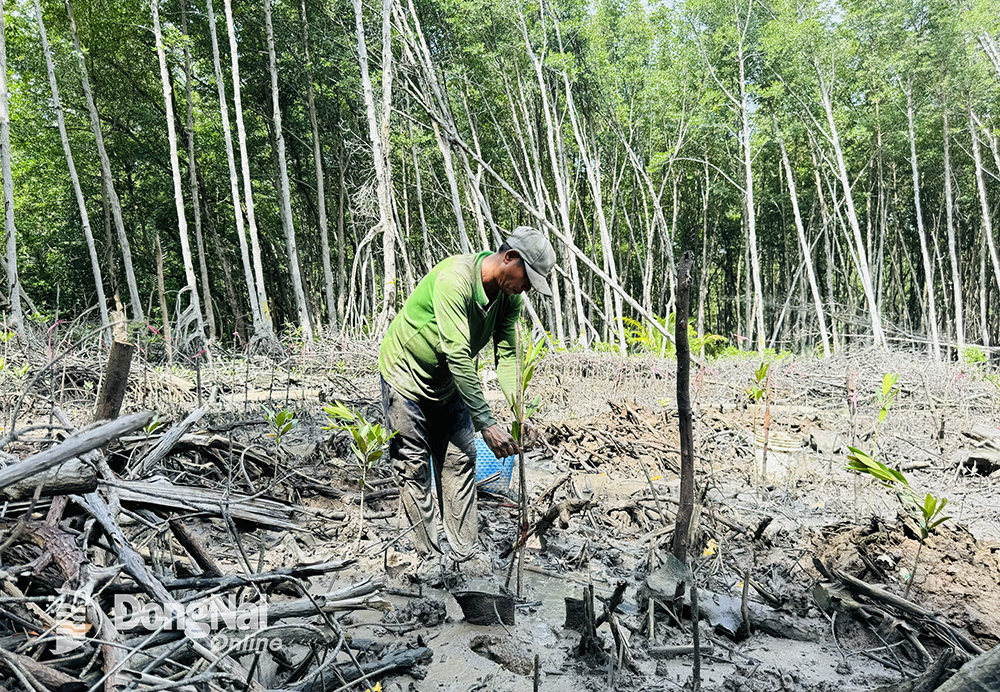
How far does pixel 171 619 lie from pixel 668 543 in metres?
2.50

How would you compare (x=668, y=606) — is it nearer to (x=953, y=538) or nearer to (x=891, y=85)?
(x=953, y=538)

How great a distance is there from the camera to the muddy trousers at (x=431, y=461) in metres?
3.19

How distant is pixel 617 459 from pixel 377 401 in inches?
100

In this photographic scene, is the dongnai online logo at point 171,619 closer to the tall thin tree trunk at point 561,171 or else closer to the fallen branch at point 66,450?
the fallen branch at point 66,450

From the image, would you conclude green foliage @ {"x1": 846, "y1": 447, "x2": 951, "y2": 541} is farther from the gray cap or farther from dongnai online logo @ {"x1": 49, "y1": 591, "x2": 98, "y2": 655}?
dongnai online logo @ {"x1": 49, "y1": 591, "x2": 98, "y2": 655}

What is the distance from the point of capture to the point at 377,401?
20.4 feet

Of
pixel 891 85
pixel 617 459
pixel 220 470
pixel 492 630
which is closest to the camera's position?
pixel 492 630

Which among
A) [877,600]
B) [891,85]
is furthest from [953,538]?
[891,85]

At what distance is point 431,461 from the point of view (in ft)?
11.0

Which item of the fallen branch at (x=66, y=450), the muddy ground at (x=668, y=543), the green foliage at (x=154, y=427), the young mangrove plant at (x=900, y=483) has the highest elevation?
the fallen branch at (x=66, y=450)

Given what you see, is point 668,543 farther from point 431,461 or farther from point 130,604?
point 130,604

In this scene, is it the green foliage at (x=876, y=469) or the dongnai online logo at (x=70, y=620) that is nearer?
the dongnai online logo at (x=70, y=620)

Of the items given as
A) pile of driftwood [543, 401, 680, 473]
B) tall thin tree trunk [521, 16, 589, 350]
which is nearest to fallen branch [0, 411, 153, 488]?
pile of driftwood [543, 401, 680, 473]

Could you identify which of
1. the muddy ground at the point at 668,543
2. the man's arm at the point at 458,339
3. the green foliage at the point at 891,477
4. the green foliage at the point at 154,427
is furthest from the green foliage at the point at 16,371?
the green foliage at the point at 891,477
